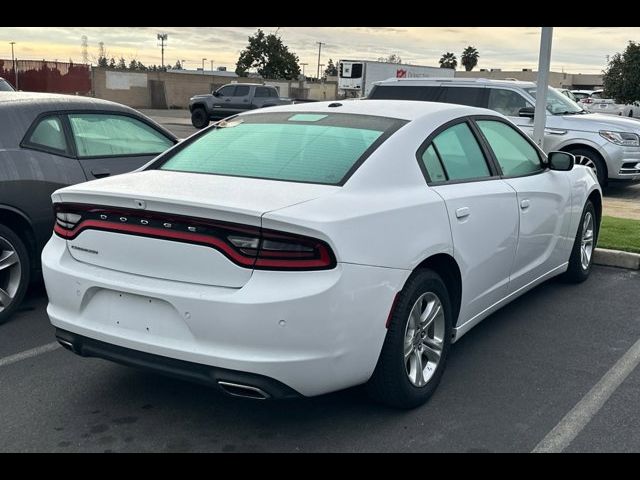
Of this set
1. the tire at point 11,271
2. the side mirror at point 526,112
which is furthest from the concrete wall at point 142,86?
the tire at point 11,271

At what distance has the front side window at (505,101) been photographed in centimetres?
1210

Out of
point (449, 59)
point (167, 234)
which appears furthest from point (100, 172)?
point (449, 59)

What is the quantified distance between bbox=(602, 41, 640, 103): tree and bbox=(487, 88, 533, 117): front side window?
27.1m

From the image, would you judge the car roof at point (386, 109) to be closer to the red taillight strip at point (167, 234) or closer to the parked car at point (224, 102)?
the red taillight strip at point (167, 234)

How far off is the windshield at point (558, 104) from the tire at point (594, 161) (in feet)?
2.66

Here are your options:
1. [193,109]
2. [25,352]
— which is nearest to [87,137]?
[25,352]

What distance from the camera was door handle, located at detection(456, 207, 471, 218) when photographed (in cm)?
403

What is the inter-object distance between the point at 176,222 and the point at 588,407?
8.03ft

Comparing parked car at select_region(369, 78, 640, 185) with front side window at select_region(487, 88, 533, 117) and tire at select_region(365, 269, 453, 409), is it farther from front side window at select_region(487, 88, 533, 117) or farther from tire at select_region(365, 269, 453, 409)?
tire at select_region(365, 269, 453, 409)

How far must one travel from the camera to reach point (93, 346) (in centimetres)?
348

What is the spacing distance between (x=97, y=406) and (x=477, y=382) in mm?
2185

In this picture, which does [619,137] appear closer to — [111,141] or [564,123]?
[564,123]

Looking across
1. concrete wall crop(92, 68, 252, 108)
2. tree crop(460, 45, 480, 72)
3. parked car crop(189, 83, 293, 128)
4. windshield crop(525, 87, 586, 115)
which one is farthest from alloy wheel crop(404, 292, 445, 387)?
tree crop(460, 45, 480, 72)
